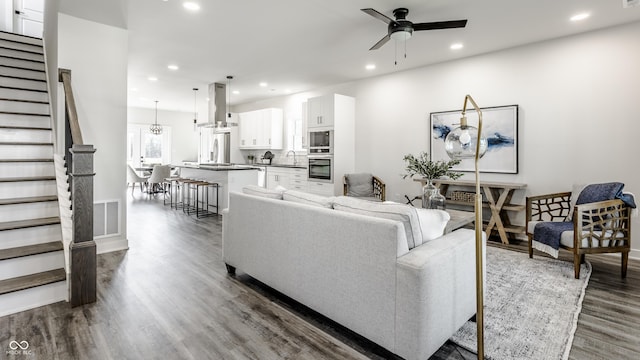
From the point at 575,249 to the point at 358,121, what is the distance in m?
4.31

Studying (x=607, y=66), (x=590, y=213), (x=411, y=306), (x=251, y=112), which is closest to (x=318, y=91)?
(x=251, y=112)

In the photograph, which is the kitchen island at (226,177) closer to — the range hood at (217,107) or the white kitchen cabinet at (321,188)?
the range hood at (217,107)

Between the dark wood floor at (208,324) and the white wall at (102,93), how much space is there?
3.26 ft

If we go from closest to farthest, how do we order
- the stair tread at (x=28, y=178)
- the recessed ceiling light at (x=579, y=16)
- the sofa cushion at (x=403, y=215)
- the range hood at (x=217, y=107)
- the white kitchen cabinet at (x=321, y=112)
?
the sofa cushion at (x=403, y=215)
the stair tread at (x=28, y=178)
the recessed ceiling light at (x=579, y=16)
the white kitchen cabinet at (x=321, y=112)
the range hood at (x=217, y=107)

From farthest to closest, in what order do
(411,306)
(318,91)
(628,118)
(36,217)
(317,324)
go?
(318,91), (628,118), (36,217), (317,324), (411,306)

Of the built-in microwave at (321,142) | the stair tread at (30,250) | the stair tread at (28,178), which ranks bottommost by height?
the stair tread at (30,250)

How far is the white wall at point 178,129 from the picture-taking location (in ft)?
34.5

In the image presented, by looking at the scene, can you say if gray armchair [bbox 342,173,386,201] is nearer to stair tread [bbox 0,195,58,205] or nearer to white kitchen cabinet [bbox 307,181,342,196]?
white kitchen cabinet [bbox 307,181,342,196]

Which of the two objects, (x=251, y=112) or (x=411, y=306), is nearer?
(x=411, y=306)

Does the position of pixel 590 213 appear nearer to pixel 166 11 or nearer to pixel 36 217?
pixel 166 11

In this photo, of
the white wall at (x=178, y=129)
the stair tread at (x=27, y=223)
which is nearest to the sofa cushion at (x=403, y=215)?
the stair tread at (x=27, y=223)

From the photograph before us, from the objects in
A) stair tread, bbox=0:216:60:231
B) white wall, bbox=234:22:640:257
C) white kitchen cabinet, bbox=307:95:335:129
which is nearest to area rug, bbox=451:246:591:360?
white wall, bbox=234:22:640:257

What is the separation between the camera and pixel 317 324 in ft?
7.11

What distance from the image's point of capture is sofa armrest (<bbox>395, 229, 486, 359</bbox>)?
5.29ft
